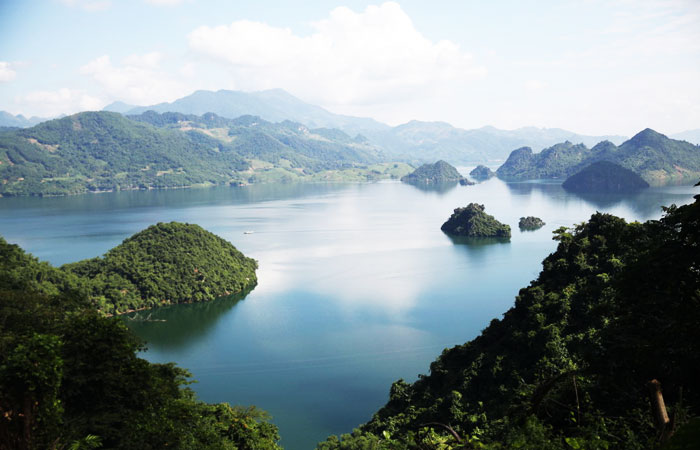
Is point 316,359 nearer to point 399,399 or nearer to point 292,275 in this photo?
point 399,399

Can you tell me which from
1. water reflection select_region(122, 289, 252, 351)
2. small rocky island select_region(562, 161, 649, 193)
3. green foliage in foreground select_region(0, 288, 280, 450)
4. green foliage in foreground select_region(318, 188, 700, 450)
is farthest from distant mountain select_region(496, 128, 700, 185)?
green foliage in foreground select_region(0, 288, 280, 450)

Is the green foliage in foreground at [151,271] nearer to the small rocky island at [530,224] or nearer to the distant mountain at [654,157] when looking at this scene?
the small rocky island at [530,224]

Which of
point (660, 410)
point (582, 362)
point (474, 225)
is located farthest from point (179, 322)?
point (474, 225)

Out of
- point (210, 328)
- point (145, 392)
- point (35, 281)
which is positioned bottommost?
point (210, 328)

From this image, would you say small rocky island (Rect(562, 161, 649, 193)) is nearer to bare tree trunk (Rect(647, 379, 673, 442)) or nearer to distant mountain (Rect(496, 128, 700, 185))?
distant mountain (Rect(496, 128, 700, 185))

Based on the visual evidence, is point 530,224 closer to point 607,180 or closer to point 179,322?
point 179,322

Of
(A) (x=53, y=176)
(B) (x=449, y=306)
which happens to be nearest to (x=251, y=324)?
(B) (x=449, y=306)
